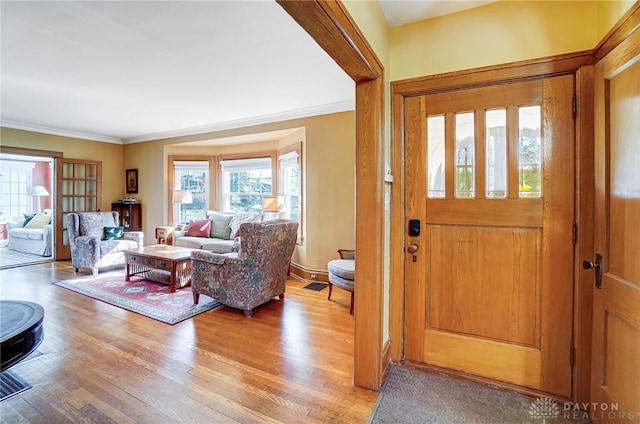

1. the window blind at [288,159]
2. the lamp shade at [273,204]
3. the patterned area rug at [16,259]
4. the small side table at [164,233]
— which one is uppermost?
the window blind at [288,159]

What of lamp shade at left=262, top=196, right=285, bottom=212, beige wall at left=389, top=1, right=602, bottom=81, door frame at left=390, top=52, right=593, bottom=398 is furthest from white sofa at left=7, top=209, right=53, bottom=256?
beige wall at left=389, top=1, right=602, bottom=81

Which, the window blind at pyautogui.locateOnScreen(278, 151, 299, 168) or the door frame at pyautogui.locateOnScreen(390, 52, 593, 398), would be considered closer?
the door frame at pyautogui.locateOnScreen(390, 52, 593, 398)

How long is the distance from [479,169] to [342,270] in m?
1.64

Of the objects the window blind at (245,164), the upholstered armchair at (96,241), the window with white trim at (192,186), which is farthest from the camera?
the window with white trim at (192,186)

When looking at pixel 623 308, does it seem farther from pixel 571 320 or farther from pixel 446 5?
pixel 446 5

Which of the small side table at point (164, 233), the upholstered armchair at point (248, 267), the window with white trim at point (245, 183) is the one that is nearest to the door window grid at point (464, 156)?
the upholstered armchair at point (248, 267)

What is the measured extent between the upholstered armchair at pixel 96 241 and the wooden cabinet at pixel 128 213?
1.10 m

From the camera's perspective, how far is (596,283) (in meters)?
1.51

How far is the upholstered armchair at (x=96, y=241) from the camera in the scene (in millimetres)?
4426

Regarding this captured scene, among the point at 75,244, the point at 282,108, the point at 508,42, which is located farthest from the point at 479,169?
the point at 75,244

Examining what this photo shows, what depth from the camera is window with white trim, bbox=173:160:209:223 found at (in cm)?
602

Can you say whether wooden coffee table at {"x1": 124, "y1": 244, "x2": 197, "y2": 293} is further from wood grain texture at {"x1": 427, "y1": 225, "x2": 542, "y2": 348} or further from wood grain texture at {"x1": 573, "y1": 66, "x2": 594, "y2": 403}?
wood grain texture at {"x1": 573, "y1": 66, "x2": 594, "y2": 403}

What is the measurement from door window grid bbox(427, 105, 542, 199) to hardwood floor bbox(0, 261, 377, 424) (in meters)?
1.47

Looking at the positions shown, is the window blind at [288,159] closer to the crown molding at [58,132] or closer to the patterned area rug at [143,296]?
the patterned area rug at [143,296]
